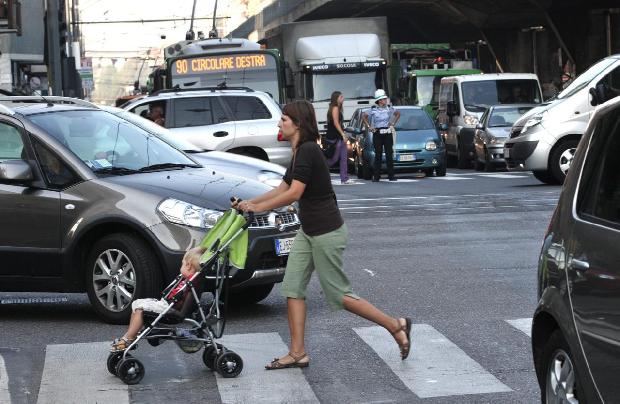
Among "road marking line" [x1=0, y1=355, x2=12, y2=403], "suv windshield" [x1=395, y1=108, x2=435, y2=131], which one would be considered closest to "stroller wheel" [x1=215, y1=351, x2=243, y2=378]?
"road marking line" [x1=0, y1=355, x2=12, y2=403]

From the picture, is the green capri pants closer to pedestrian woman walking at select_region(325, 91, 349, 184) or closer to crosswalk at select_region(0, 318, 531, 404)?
crosswalk at select_region(0, 318, 531, 404)

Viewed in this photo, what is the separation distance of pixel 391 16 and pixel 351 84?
33026mm

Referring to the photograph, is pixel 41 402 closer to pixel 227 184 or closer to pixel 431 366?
pixel 431 366

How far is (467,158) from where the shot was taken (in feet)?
113

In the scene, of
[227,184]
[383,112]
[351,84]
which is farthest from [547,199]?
[351,84]

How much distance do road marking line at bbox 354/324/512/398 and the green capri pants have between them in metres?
0.55

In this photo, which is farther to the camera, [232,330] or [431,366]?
[232,330]

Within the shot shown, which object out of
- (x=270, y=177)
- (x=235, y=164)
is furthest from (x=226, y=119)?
(x=270, y=177)

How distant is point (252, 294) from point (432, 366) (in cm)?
301

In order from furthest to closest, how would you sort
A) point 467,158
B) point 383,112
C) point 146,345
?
point 467,158 < point 383,112 < point 146,345

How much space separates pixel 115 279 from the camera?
388 inches

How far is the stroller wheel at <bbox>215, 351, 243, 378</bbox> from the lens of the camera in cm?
786

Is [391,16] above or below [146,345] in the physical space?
above

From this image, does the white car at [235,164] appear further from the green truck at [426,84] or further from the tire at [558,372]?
the green truck at [426,84]
